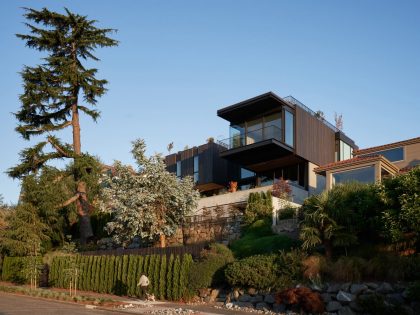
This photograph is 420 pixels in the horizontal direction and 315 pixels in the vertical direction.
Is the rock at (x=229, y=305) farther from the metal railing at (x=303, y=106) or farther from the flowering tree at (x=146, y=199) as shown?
the metal railing at (x=303, y=106)

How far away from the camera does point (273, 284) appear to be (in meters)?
20.3

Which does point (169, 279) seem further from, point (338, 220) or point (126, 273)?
point (338, 220)

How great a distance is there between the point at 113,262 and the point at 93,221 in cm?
1329

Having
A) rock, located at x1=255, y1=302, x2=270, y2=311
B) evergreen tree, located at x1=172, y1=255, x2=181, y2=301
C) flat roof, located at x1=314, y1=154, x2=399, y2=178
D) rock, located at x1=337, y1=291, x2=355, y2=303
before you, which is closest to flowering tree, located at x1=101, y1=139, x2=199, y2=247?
evergreen tree, located at x1=172, y1=255, x2=181, y2=301

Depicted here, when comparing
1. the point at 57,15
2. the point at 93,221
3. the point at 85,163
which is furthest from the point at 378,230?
the point at 57,15

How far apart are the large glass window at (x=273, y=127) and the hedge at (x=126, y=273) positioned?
12.7 m

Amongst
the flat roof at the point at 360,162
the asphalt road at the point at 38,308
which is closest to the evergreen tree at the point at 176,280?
the asphalt road at the point at 38,308

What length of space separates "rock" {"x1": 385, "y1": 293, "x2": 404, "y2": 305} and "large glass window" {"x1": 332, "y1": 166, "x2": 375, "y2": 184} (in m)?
11.6

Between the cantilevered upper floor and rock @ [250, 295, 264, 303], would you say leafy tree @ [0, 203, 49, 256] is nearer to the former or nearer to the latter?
the cantilevered upper floor

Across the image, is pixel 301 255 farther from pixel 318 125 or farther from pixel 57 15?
pixel 57 15

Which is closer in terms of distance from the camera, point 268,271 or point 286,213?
point 268,271

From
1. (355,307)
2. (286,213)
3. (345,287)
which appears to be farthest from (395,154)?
(355,307)

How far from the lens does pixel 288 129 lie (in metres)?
35.3

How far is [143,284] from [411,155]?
1876cm
